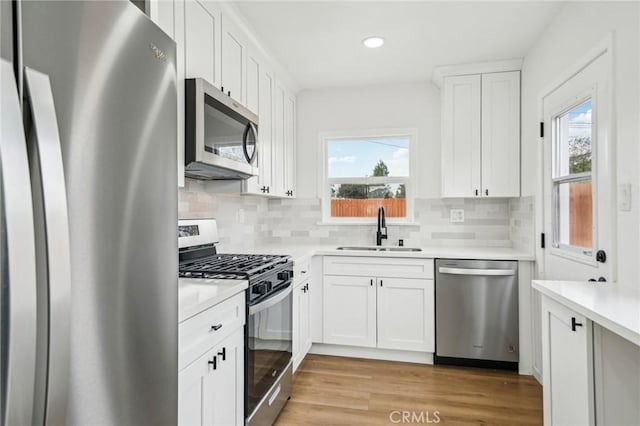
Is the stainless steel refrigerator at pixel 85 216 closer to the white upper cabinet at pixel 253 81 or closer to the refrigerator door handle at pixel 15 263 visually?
the refrigerator door handle at pixel 15 263

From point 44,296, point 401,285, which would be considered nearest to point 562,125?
point 401,285

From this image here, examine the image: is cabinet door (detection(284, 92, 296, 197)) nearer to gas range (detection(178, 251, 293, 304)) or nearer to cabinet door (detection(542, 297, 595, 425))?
gas range (detection(178, 251, 293, 304))

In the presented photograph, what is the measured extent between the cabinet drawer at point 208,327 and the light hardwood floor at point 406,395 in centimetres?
96

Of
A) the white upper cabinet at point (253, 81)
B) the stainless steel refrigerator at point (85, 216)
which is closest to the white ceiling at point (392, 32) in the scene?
the white upper cabinet at point (253, 81)

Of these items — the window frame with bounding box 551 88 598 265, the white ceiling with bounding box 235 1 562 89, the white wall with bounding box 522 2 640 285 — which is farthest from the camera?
the white ceiling with bounding box 235 1 562 89

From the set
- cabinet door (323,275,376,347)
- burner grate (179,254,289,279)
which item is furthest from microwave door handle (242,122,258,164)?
cabinet door (323,275,376,347)

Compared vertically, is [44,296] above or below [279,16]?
below

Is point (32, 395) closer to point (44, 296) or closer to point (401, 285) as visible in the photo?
point (44, 296)

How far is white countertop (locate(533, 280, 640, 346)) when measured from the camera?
1088 millimetres

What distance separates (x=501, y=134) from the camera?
124 inches

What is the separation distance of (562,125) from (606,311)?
165 cm

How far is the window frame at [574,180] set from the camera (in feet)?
6.41

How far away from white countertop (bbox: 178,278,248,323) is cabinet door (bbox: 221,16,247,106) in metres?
1.21

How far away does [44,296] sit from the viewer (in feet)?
1.91
